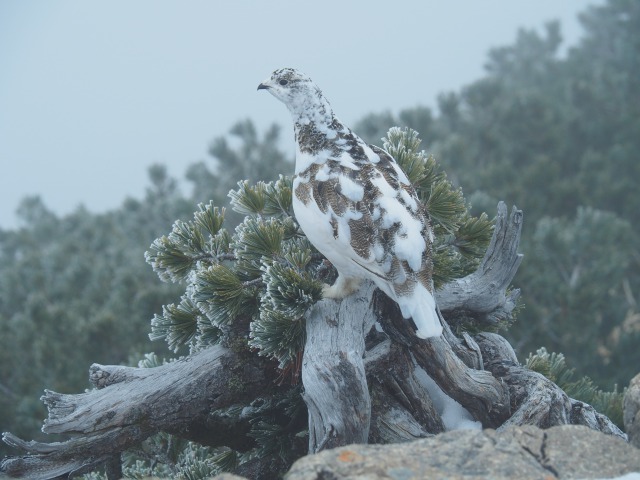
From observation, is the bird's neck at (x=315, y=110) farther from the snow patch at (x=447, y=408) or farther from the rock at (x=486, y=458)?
the rock at (x=486, y=458)

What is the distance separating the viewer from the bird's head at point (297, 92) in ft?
A: 6.85

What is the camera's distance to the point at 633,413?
1.59 m

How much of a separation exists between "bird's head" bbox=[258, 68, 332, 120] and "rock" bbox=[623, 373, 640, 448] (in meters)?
1.15

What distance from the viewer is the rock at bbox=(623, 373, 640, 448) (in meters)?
1.54

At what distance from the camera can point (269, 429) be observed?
2086 millimetres

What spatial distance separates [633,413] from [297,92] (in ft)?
4.23

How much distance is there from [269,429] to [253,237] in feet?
1.97

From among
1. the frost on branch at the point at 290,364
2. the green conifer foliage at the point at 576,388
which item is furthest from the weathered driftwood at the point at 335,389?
the green conifer foliage at the point at 576,388

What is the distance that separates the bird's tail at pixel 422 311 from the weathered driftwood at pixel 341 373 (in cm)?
13

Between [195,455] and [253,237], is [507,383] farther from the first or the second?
[195,455]

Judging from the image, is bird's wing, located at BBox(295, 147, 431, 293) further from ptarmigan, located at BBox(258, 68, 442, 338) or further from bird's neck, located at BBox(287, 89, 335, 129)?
bird's neck, located at BBox(287, 89, 335, 129)

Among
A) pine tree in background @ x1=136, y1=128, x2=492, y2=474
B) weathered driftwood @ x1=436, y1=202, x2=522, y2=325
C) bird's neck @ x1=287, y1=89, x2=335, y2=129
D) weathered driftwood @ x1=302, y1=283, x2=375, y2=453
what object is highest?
bird's neck @ x1=287, y1=89, x2=335, y2=129

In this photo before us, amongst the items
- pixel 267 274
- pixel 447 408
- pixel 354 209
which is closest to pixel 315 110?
pixel 354 209

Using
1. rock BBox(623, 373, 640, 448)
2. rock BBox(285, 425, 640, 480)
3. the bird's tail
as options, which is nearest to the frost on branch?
the bird's tail
